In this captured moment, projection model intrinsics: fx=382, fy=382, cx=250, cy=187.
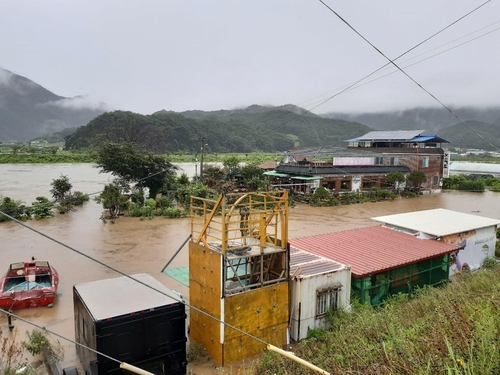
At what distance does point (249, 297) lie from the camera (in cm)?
775

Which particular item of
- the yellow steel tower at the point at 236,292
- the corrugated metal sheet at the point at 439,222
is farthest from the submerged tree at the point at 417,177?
the yellow steel tower at the point at 236,292

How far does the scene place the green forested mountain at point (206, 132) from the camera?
78688 mm

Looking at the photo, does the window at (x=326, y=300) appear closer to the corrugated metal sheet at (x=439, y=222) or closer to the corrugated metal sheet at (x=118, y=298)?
the corrugated metal sheet at (x=118, y=298)

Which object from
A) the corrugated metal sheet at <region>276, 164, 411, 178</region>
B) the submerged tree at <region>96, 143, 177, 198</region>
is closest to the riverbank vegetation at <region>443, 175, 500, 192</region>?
the corrugated metal sheet at <region>276, 164, 411, 178</region>

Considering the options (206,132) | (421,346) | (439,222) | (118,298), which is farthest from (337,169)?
(206,132)

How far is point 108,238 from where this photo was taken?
18953 millimetres

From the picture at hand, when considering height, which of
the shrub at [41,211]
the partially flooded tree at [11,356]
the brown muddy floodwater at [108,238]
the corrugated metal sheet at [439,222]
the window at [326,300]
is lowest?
the brown muddy floodwater at [108,238]

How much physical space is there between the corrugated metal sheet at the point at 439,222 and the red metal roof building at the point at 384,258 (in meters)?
0.75

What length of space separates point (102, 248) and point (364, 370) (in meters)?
15.2

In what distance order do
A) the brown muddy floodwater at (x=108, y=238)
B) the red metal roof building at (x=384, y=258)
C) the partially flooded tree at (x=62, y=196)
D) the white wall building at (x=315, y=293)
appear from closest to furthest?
the white wall building at (x=315, y=293)
the red metal roof building at (x=384, y=258)
the brown muddy floodwater at (x=108, y=238)
the partially flooded tree at (x=62, y=196)

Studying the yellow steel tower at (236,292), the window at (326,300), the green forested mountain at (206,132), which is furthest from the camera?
the green forested mountain at (206,132)

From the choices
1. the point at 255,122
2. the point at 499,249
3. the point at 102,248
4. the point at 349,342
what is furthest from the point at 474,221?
the point at 255,122

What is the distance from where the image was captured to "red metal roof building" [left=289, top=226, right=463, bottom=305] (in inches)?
389

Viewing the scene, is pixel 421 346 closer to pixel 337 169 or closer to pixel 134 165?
pixel 134 165
